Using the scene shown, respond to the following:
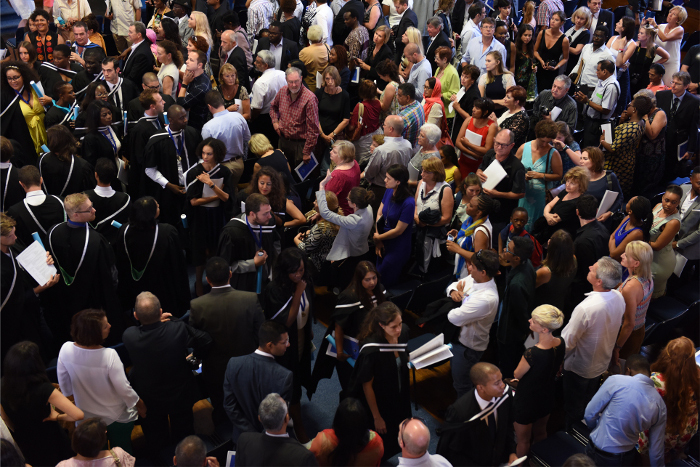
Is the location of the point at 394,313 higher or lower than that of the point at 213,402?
higher

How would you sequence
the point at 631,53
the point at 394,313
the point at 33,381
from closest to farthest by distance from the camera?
1. the point at 33,381
2. the point at 394,313
3. the point at 631,53

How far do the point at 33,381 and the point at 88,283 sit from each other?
1.24 m

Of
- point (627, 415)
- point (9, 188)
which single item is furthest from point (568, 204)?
point (9, 188)

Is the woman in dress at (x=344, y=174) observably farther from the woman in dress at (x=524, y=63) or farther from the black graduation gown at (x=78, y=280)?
the woman in dress at (x=524, y=63)

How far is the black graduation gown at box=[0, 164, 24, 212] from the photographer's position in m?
5.07

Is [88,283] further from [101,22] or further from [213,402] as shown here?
[101,22]

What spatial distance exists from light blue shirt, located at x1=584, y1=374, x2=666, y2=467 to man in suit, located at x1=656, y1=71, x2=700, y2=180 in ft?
15.9

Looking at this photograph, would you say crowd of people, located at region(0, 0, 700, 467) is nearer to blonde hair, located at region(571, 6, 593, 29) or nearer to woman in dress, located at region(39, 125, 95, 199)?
woman in dress, located at region(39, 125, 95, 199)

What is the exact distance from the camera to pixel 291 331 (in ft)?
13.6

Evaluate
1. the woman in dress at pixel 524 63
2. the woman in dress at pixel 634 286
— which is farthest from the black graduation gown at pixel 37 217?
the woman in dress at pixel 524 63

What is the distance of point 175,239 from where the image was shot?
475 cm

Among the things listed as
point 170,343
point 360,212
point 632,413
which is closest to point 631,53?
point 360,212

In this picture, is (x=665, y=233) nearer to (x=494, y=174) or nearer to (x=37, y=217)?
(x=494, y=174)

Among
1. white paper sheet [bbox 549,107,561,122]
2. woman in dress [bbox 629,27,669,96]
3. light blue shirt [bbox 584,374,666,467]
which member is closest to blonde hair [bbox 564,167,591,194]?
white paper sheet [bbox 549,107,561,122]
